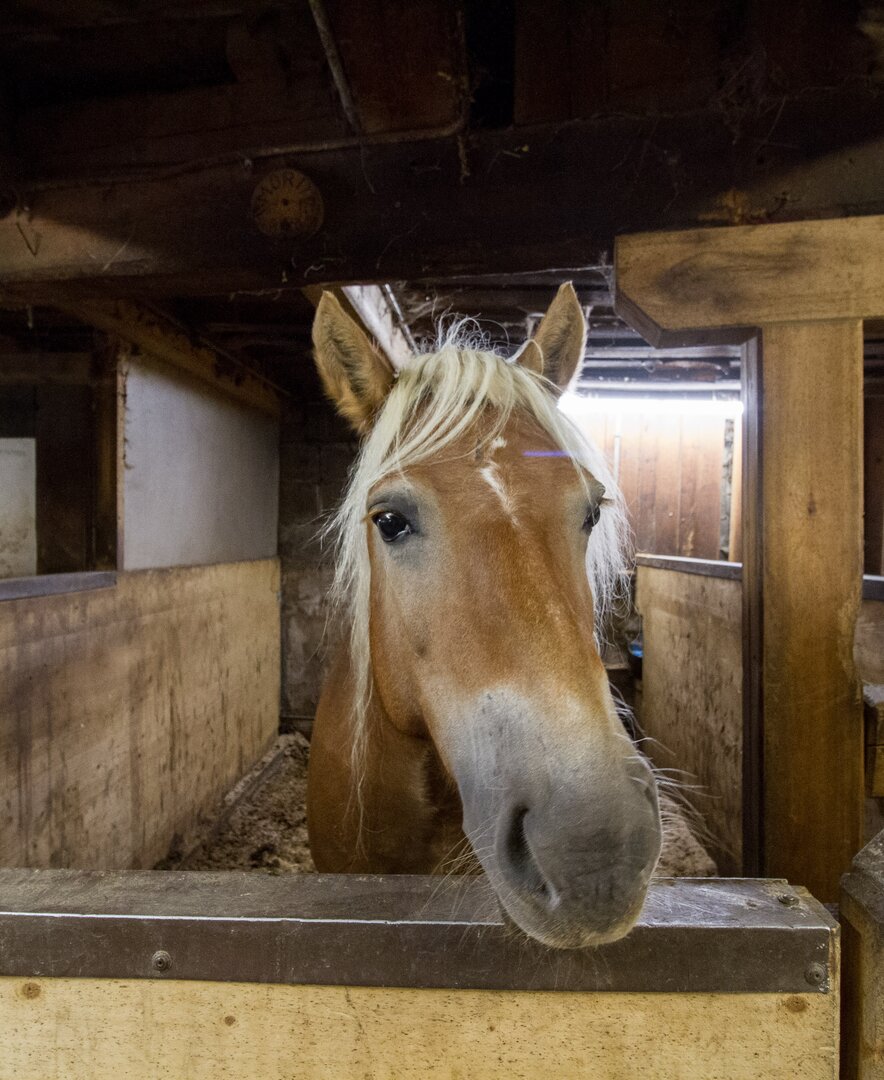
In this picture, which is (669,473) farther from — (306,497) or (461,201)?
(461,201)

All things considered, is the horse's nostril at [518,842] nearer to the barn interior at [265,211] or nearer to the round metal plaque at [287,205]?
the barn interior at [265,211]

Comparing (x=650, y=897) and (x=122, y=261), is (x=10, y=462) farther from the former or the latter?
(x=650, y=897)

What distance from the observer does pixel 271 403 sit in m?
5.59

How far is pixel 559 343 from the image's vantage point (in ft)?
5.92

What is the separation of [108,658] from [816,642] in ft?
9.75

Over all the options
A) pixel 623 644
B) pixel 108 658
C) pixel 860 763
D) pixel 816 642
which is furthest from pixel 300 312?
pixel 623 644

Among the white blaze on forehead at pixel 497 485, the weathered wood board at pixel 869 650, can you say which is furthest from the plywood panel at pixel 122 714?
the weathered wood board at pixel 869 650

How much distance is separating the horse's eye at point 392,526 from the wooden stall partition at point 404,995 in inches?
27.0

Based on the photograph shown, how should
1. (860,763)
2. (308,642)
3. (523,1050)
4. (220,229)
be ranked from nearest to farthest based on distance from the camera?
(523,1050)
(860,763)
(220,229)
(308,642)

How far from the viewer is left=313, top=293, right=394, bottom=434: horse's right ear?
62.2 inches

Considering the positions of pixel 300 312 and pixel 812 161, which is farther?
pixel 300 312

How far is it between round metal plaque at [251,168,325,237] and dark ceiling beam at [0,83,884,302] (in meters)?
0.05

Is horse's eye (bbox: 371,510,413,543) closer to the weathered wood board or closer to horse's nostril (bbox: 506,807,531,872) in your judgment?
horse's nostril (bbox: 506,807,531,872)

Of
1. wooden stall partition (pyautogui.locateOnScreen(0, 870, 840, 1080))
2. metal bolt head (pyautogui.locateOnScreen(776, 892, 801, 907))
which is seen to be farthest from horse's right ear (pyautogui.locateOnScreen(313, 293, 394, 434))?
metal bolt head (pyautogui.locateOnScreen(776, 892, 801, 907))
